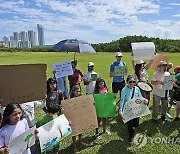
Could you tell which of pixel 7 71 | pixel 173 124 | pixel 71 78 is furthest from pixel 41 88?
pixel 173 124

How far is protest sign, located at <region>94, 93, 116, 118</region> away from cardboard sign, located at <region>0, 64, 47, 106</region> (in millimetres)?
1502

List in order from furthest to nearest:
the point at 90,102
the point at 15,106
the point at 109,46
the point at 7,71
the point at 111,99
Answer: the point at 109,46 → the point at 111,99 → the point at 90,102 → the point at 7,71 → the point at 15,106

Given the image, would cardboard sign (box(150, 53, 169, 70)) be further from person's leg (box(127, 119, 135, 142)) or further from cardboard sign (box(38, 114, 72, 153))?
cardboard sign (box(38, 114, 72, 153))

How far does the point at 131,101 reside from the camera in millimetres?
5617

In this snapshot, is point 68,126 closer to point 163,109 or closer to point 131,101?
point 131,101

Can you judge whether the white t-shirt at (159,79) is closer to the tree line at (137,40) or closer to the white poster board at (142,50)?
the white poster board at (142,50)

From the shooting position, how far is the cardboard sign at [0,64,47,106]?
4.73 metres

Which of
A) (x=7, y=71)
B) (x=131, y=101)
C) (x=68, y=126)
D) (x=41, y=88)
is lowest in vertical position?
(x=68, y=126)

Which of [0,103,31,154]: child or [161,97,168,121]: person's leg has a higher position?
[0,103,31,154]: child

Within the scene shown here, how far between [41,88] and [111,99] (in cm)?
186

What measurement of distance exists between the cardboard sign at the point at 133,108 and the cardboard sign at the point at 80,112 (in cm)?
70

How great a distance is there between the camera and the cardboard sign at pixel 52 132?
167 inches

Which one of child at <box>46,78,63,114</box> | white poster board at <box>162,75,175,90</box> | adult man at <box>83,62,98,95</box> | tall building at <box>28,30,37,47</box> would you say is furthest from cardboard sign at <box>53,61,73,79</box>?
tall building at <box>28,30,37,47</box>

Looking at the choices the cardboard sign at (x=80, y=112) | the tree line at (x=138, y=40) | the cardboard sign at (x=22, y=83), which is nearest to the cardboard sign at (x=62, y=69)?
the cardboard sign at (x=80, y=112)
